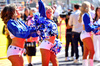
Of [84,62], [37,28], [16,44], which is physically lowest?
[84,62]

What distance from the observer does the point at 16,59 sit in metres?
4.44

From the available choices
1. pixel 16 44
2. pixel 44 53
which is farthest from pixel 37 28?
pixel 44 53

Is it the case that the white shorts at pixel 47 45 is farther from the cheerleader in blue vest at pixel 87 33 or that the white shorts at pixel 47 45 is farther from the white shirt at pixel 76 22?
the white shirt at pixel 76 22

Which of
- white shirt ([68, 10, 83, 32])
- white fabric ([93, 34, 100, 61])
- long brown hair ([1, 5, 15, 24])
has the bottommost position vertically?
white fabric ([93, 34, 100, 61])

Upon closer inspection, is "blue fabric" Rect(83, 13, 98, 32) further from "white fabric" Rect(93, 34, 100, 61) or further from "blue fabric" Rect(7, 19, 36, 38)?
"white fabric" Rect(93, 34, 100, 61)

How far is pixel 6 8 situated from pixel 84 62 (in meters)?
3.10

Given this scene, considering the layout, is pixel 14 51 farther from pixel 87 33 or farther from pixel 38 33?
pixel 87 33

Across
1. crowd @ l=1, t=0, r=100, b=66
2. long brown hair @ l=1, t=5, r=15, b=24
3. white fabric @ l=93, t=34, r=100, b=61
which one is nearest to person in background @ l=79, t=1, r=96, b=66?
crowd @ l=1, t=0, r=100, b=66

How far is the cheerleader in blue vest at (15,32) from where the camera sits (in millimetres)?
4383

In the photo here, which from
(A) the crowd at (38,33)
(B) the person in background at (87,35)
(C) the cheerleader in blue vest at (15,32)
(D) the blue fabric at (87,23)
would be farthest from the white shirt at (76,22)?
(C) the cheerleader in blue vest at (15,32)

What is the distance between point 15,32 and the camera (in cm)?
439

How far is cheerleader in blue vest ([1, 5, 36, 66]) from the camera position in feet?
14.4

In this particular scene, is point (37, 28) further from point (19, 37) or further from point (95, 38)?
point (95, 38)

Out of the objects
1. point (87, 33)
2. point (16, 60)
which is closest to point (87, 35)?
point (87, 33)
